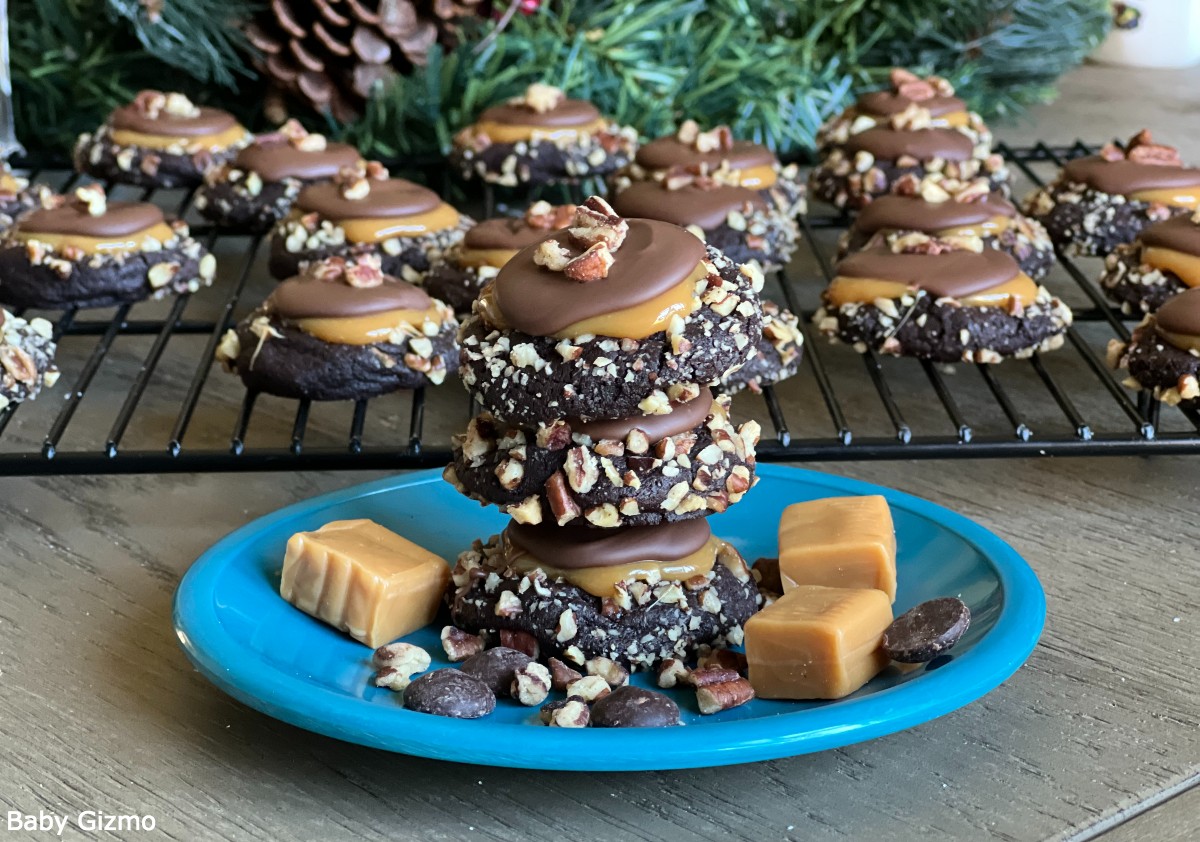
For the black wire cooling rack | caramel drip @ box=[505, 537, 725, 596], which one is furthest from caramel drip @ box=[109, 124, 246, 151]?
caramel drip @ box=[505, 537, 725, 596]

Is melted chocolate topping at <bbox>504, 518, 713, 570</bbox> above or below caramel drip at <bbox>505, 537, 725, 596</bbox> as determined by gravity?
above

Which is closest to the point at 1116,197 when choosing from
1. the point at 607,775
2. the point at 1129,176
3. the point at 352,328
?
the point at 1129,176

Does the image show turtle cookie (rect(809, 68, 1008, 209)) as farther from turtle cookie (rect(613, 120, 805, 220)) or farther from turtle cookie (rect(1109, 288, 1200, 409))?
turtle cookie (rect(1109, 288, 1200, 409))

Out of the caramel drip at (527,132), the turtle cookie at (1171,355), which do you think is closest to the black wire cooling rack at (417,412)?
the turtle cookie at (1171,355)

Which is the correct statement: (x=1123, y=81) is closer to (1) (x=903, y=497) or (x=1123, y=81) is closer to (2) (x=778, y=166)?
(2) (x=778, y=166)

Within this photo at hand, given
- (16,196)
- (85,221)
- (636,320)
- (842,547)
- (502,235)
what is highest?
(636,320)

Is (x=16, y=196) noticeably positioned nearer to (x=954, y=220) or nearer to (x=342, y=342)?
(x=342, y=342)

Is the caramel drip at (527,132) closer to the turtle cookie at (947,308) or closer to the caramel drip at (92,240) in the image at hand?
the caramel drip at (92,240)

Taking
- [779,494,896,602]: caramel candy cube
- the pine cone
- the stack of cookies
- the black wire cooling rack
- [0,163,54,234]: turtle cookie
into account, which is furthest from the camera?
the pine cone
